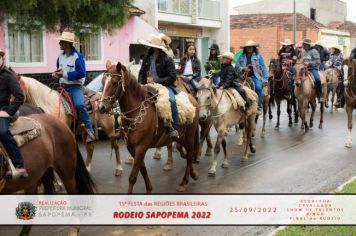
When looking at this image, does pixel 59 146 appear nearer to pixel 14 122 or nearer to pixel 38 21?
pixel 14 122

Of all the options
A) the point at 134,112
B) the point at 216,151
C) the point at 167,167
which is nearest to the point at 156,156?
the point at 167,167

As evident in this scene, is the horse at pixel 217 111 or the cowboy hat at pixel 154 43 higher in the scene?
the cowboy hat at pixel 154 43

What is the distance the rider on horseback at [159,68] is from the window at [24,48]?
365 inches

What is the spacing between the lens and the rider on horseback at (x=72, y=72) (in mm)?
8422

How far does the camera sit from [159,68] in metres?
8.42

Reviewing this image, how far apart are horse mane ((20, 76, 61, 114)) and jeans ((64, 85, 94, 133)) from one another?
15.5 inches

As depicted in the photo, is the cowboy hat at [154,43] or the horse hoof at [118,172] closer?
the cowboy hat at [154,43]

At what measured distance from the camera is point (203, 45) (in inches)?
1308

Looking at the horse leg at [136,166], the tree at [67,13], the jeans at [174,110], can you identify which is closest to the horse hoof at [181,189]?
the jeans at [174,110]

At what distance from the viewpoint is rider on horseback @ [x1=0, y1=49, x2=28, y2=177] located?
5.37m

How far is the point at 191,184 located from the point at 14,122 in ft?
13.4

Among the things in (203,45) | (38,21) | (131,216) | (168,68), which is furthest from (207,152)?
(203,45)

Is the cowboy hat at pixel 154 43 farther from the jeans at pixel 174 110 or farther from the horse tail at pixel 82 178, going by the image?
the horse tail at pixel 82 178

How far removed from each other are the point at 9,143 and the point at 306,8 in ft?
152
